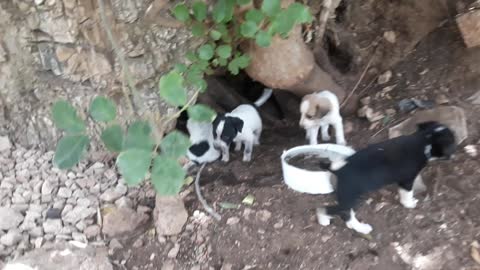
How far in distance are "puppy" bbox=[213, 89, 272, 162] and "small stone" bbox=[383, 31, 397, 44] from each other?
2.81 ft

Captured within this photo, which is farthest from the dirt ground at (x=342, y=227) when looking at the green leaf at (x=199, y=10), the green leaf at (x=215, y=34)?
the green leaf at (x=199, y=10)

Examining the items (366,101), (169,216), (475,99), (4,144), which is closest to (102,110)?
(169,216)

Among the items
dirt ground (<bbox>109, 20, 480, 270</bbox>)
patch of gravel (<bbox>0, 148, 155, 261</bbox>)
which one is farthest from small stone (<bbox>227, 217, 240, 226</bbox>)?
patch of gravel (<bbox>0, 148, 155, 261</bbox>)

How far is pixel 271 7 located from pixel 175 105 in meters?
0.64

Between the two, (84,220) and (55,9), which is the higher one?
(55,9)

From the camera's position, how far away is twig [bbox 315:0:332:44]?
289 cm

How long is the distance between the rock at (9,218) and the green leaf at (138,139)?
104cm

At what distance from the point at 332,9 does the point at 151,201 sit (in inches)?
56.8

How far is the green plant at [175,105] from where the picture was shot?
169 cm

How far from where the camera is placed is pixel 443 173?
2404mm

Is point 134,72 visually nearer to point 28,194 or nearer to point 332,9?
point 28,194

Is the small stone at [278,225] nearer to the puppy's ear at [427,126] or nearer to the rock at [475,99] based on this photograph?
the puppy's ear at [427,126]

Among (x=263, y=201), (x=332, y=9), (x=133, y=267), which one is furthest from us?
(x=332, y=9)

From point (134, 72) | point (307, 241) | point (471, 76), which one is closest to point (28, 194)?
point (134, 72)
